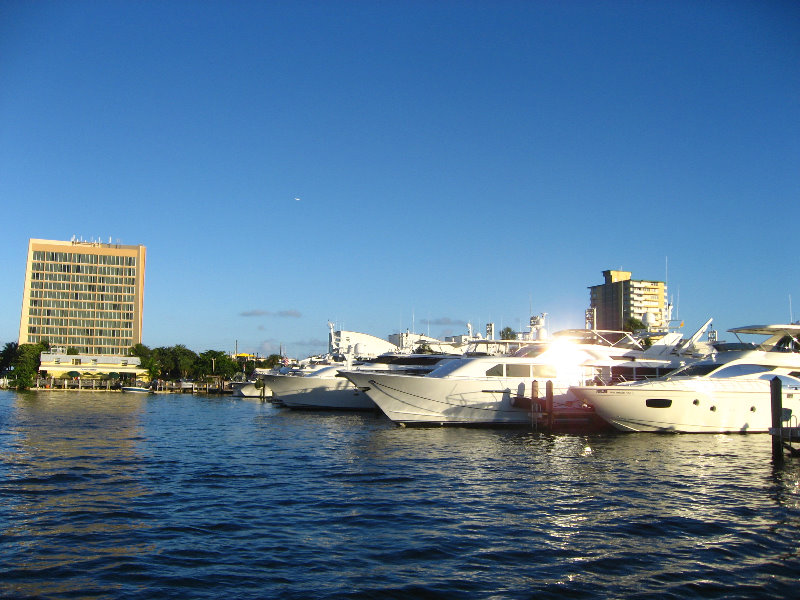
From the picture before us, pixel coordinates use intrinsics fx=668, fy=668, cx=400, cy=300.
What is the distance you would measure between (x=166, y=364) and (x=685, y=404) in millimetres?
123387

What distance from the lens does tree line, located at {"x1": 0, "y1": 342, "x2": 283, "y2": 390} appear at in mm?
110500

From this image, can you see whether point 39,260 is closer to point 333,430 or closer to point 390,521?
point 333,430

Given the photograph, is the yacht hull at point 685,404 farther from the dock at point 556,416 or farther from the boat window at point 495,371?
the boat window at point 495,371

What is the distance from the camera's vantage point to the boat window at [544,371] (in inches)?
1362

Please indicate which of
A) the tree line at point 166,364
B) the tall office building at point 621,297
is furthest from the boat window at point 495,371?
the tall office building at point 621,297

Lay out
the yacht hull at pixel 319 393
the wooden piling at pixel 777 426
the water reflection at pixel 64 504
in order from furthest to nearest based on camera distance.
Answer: the yacht hull at pixel 319 393 < the wooden piling at pixel 777 426 < the water reflection at pixel 64 504

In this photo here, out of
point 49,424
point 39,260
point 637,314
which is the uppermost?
point 39,260

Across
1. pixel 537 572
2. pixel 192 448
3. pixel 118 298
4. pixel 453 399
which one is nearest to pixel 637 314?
pixel 118 298

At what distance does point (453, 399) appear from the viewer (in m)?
33.5

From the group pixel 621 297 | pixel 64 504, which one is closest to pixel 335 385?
pixel 64 504

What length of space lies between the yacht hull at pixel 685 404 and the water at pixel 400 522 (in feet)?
11.3

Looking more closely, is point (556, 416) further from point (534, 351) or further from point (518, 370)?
point (534, 351)

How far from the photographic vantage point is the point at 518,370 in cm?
3438

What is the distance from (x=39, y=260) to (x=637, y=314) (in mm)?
152338
